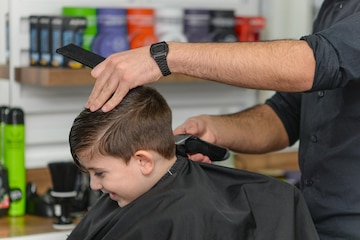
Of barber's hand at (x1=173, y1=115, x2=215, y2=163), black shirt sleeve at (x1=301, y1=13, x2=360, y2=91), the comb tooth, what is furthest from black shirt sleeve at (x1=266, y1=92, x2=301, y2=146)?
the comb tooth

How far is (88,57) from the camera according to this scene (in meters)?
1.92

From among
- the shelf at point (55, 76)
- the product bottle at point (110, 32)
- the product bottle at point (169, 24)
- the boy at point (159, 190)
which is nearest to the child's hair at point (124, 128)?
the boy at point (159, 190)

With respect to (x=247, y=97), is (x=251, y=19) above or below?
above

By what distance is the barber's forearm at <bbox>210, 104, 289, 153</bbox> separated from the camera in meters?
2.46

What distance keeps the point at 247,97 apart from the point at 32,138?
1.04 metres

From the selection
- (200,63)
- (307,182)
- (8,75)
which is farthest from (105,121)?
(8,75)

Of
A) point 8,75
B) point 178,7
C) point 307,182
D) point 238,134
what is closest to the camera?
point 307,182

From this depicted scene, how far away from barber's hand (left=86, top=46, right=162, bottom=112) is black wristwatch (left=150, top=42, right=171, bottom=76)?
1 centimetres

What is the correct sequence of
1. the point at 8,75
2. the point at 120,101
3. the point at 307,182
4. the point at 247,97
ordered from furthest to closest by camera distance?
the point at 247,97, the point at 8,75, the point at 307,182, the point at 120,101

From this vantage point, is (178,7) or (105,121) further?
(178,7)

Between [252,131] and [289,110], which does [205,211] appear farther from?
[289,110]

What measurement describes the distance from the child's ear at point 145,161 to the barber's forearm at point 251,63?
21cm

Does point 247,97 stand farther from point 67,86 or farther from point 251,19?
point 67,86

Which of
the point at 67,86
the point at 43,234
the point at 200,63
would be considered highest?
the point at 200,63
